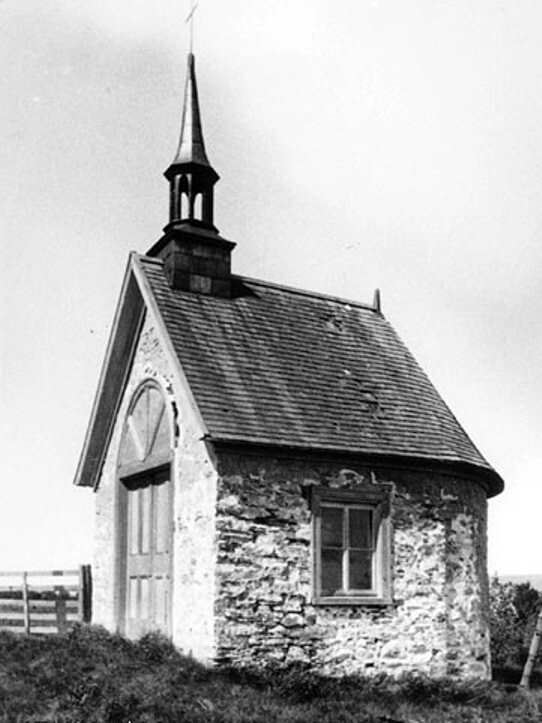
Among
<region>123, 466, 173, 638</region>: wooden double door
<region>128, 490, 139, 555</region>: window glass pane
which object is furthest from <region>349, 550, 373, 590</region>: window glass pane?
<region>128, 490, 139, 555</region>: window glass pane

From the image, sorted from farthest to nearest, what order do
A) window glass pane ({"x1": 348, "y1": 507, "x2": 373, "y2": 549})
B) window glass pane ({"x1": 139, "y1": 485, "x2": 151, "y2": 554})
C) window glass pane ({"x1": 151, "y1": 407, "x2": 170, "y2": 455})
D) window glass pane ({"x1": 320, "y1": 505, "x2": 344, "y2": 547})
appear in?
window glass pane ({"x1": 139, "y1": 485, "x2": 151, "y2": 554}), window glass pane ({"x1": 151, "y1": 407, "x2": 170, "y2": 455}), window glass pane ({"x1": 348, "y1": 507, "x2": 373, "y2": 549}), window glass pane ({"x1": 320, "y1": 505, "x2": 344, "y2": 547})

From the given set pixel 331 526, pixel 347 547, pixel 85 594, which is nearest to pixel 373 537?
pixel 347 547

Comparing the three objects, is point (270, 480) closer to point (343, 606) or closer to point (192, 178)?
point (343, 606)

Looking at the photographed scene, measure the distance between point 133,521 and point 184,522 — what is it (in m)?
2.93

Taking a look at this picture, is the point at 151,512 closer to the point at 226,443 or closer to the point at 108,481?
the point at 108,481

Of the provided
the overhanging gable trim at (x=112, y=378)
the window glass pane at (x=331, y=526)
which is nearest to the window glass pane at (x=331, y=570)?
the window glass pane at (x=331, y=526)

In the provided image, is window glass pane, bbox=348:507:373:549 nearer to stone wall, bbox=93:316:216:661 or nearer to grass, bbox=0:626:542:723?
grass, bbox=0:626:542:723

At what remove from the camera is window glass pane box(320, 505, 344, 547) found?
47.5 ft

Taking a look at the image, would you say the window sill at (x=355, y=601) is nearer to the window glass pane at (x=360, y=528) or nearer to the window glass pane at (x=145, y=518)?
the window glass pane at (x=360, y=528)

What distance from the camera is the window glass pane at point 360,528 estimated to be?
14.7 meters

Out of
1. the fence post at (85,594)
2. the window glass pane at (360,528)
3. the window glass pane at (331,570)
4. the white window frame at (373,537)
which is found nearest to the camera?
the white window frame at (373,537)

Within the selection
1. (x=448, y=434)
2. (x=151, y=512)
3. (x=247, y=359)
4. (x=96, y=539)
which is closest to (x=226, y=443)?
(x=247, y=359)

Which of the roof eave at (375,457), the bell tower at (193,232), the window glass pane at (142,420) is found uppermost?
the bell tower at (193,232)

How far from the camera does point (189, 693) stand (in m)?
11.8
